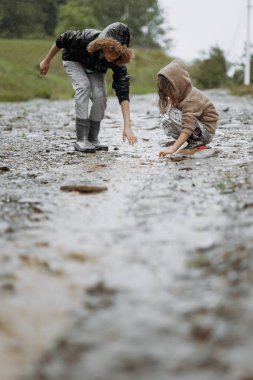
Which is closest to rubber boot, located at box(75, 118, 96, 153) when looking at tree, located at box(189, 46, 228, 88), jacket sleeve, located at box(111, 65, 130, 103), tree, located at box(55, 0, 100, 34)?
jacket sleeve, located at box(111, 65, 130, 103)

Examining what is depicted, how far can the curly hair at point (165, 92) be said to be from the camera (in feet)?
18.0

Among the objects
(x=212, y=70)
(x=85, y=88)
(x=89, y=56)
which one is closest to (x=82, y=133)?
(x=85, y=88)

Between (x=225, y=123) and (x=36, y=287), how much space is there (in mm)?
7280

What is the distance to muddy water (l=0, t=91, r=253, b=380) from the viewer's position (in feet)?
5.19

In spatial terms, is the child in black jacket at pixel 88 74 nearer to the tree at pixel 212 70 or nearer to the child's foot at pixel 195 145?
the child's foot at pixel 195 145

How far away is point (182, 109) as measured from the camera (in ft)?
18.2

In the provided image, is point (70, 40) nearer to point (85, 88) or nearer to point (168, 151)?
point (85, 88)

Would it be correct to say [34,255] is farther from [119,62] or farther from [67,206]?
[119,62]

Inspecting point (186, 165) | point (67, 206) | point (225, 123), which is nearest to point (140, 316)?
point (67, 206)

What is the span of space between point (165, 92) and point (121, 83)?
60 cm

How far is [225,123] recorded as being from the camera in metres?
Answer: 8.96

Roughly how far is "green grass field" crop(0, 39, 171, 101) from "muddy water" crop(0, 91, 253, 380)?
12.4 m

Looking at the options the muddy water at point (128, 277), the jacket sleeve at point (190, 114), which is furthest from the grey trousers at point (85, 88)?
the muddy water at point (128, 277)

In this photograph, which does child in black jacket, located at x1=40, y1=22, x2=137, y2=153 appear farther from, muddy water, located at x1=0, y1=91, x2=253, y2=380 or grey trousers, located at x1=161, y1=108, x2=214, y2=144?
muddy water, located at x1=0, y1=91, x2=253, y2=380
